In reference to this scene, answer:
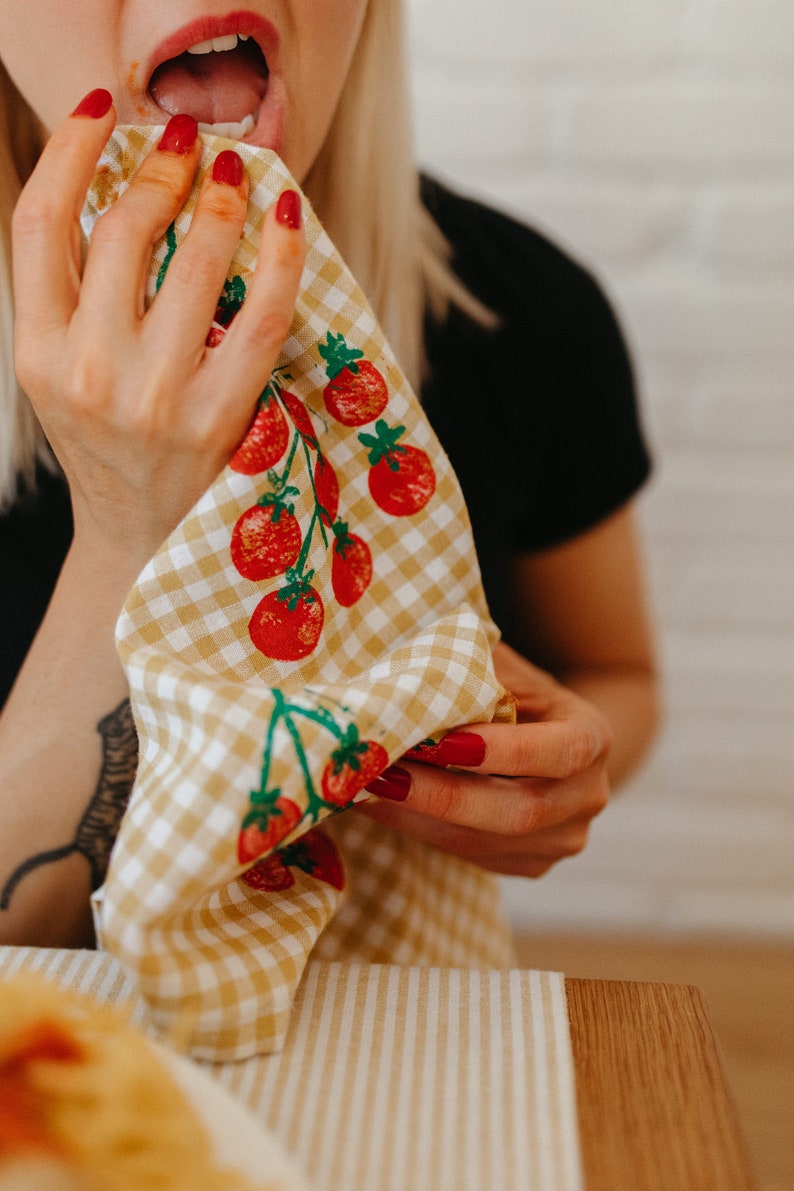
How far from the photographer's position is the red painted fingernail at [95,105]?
48 centimetres

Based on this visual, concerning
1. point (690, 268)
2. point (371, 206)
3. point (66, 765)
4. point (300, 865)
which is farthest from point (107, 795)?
point (690, 268)

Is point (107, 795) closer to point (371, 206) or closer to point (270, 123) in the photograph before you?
point (270, 123)

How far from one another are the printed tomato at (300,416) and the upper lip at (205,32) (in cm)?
20

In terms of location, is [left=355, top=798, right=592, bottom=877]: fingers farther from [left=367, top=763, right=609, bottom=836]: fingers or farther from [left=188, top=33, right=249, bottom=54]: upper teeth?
[left=188, top=33, right=249, bottom=54]: upper teeth

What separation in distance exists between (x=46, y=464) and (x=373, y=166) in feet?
1.13

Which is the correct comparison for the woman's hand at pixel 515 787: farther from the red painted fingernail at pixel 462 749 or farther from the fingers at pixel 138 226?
the fingers at pixel 138 226

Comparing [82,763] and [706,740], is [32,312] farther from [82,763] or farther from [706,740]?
[706,740]

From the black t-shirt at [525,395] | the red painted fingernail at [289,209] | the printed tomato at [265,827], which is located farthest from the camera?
the black t-shirt at [525,395]

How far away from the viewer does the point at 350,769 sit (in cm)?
38

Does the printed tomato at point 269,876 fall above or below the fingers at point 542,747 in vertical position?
below

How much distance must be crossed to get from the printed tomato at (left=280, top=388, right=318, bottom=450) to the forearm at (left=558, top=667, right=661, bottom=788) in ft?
1.58

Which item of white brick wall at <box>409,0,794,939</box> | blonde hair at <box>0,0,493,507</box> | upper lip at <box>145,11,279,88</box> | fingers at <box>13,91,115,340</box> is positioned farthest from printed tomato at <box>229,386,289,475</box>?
white brick wall at <box>409,0,794,939</box>

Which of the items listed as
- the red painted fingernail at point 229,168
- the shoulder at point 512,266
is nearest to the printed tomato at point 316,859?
the red painted fingernail at point 229,168

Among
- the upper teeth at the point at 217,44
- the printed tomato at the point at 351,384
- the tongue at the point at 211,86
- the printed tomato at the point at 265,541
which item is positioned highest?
the upper teeth at the point at 217,44
